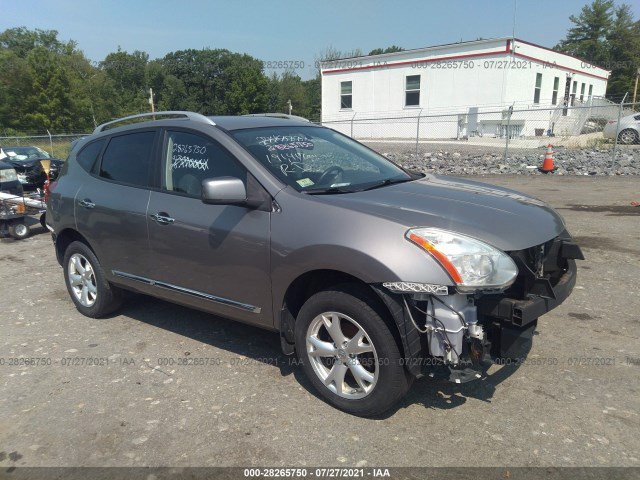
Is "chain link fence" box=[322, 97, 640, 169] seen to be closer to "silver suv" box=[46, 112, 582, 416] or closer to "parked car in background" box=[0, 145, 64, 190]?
"parked car in background" box=[0, 145, 64, 190]

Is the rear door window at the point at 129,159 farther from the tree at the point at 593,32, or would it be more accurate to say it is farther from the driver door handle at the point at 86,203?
the tree at the point at 593,32

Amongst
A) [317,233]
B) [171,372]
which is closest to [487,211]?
[317,233]

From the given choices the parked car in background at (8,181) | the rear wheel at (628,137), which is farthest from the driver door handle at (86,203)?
the rear wheel at (628,137)

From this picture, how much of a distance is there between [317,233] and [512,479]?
1.70 m

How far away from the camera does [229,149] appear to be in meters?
3.60

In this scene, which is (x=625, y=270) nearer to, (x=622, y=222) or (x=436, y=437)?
(x=622, y=222)

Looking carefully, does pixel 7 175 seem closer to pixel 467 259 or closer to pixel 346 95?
pixel 467 259

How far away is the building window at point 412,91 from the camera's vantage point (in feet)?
89.6

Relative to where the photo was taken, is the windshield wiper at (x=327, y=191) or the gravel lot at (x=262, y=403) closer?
the gravel lot at (x=262, y=403)

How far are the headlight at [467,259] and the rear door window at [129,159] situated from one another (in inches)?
98.2

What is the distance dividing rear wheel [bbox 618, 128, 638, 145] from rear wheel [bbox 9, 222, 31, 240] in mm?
21250

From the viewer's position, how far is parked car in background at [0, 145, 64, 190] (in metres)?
10.7

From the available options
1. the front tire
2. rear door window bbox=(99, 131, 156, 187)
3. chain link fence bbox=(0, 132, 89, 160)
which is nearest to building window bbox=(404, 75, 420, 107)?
chain link fence bbox=(0, 132, 89, 160)

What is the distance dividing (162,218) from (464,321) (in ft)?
7.91
